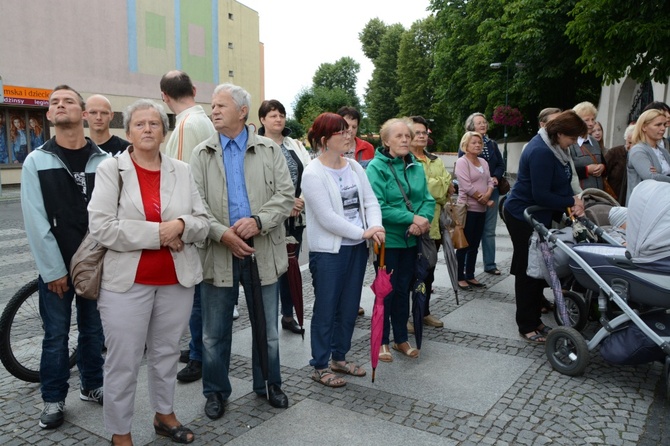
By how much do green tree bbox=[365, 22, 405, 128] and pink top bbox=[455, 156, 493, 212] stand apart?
6089cm

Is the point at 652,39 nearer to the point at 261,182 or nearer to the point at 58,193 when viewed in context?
the point at 261,182

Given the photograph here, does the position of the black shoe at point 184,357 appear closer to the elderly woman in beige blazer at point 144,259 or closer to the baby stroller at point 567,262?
the elderly woman in beige blazer at point 144,259

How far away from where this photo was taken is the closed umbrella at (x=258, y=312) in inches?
149

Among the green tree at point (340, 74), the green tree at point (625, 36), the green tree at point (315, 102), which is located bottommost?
the green tree at point (625, 36)

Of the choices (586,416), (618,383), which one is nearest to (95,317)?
(586,416)

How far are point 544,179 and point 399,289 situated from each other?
153 centimetres

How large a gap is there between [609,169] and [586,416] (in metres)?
4.20

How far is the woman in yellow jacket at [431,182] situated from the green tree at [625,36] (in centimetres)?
769

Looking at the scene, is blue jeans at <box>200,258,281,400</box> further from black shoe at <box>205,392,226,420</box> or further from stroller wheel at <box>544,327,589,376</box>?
stroller wheel at <box>544,327,589,376</box>

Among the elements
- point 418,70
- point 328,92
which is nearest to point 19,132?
point 418,70

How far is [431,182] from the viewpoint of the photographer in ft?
18.8

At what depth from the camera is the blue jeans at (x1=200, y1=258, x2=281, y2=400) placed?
12.4 feet

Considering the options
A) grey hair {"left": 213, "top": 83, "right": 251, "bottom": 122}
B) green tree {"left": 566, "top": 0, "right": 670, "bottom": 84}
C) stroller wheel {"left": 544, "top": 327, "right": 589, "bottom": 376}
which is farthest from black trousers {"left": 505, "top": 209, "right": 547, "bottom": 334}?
green tree {"left": 566, "top": 0, "right": 670, "bottom": 84}


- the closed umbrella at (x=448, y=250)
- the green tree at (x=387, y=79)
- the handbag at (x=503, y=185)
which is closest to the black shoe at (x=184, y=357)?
the closed umbrella at (x=448, y=250)
